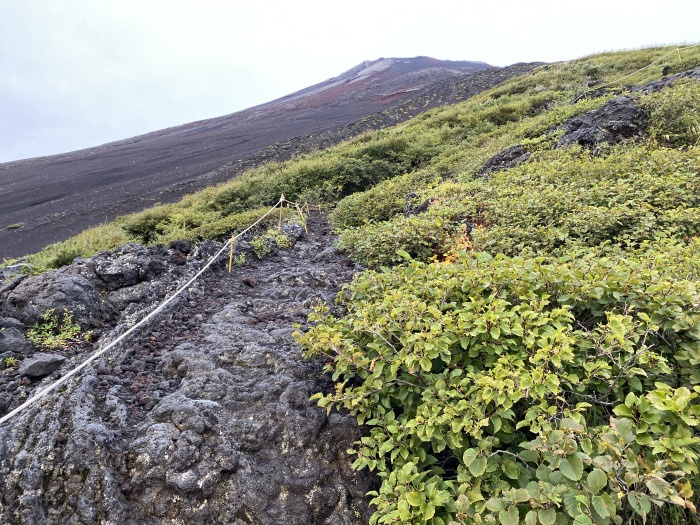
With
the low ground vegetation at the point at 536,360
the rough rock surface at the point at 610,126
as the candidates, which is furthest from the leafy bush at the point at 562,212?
the rough rock surface at the point at 610,126

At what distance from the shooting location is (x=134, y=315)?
438 centimetres

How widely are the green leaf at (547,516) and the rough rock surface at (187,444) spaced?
1.17 meters

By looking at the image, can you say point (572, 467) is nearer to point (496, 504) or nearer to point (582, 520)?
point (582, 520)

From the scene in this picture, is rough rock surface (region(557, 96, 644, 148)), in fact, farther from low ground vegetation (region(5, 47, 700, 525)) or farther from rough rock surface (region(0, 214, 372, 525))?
rough rock surface (region(0, 214, 372, 525))

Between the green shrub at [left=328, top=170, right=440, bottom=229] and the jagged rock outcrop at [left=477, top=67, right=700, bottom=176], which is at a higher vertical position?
the jagged rock outcrop at [left=477, top=67, right=700, bottom=176]

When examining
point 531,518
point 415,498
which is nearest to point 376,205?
point 415,498

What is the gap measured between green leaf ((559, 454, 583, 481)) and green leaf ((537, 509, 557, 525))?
6.6 inches

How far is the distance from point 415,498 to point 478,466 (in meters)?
0.35

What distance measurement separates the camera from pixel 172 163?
3095 cm

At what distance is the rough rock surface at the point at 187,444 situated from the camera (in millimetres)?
2342

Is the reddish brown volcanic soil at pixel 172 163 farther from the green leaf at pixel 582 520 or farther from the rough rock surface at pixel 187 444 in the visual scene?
the green leaf at pixel 582 520

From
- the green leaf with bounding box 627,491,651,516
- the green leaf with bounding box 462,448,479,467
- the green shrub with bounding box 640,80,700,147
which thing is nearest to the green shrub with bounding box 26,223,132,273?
the green leaf with bounding box 462,448,479,467

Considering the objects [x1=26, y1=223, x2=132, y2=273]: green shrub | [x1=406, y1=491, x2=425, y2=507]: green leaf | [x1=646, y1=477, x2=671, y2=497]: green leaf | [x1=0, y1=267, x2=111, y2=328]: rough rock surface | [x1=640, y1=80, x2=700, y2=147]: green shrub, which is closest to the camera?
[x1=646, y1=477, x2=671, y2=497]: green leaf

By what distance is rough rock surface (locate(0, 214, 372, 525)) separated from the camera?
234cm
